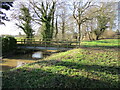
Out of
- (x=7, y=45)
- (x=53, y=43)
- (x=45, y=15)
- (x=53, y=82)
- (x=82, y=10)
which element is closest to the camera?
(x=53, y=82)

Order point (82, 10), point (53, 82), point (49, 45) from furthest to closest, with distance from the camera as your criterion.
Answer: point (82, 10)
point (49, 45)
point (53, 82)

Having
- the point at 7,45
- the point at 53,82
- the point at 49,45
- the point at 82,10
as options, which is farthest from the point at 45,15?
the point at 53,82

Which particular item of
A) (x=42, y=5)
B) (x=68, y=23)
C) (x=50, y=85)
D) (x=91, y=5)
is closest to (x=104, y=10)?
(x=91, y=5)

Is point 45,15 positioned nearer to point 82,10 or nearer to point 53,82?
point 82,10

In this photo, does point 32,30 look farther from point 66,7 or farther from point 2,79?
point 2,79

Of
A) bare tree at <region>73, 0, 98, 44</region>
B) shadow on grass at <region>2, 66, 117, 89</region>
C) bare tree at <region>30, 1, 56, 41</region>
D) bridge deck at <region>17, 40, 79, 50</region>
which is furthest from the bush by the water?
bare tree at <region>73, 0, 98, 44</region>

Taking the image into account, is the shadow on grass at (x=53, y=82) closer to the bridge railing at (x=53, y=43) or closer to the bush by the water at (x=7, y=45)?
the bush by the water at (x=7, y=45)

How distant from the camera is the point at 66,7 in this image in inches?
540

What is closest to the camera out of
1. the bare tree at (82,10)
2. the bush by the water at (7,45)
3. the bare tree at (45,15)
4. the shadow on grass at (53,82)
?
the shadow on grass at (53,82)

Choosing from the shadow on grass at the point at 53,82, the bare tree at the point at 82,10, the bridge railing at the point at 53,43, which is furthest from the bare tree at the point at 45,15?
the shadow on grass at the point at 53,82

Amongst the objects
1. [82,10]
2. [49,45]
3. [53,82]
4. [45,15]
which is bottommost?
[53,82]

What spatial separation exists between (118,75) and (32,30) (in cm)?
1384

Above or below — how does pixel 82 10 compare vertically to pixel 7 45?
above

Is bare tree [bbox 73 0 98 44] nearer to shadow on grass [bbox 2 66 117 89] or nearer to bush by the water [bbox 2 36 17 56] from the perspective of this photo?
bush by the water [bbox 2 36 17 56]
